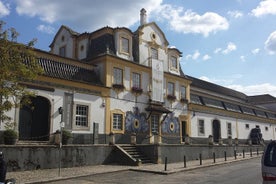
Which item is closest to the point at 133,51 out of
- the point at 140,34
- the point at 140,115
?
the point at 140,34

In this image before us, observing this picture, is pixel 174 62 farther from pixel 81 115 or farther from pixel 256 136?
pixel 256 136

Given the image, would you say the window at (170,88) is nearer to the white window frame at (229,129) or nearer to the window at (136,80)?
the window at (136,80)

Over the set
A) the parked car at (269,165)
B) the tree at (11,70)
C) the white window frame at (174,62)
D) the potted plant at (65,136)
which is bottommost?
the parked car at (269,165)

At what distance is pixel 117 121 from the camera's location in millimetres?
25812

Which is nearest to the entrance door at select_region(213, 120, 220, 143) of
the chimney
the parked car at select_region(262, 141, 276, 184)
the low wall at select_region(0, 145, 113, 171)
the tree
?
the chimney

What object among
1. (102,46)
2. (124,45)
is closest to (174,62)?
(124,45)

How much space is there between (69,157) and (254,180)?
10.6m

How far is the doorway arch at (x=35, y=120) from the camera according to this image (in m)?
19.9

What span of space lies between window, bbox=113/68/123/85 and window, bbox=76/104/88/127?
3.93 meters

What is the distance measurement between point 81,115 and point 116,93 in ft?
13.3

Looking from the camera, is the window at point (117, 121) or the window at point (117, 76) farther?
the window at point (117, 76)

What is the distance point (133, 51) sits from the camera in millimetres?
29047

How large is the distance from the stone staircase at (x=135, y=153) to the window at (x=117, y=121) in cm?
234

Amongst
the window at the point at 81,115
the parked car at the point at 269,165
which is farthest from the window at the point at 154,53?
the parked car at the point at 269,165
